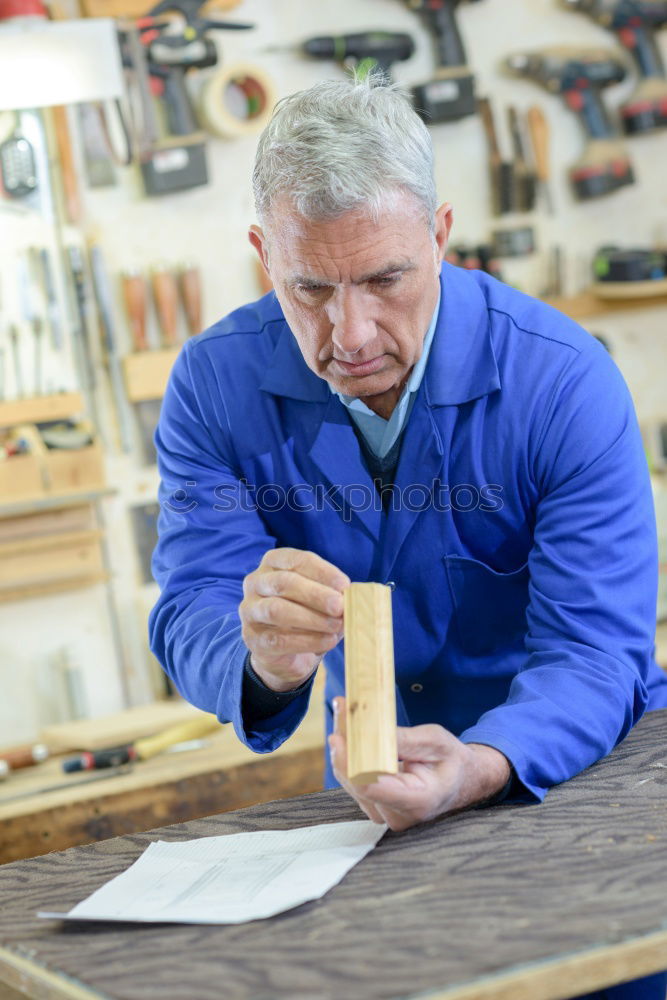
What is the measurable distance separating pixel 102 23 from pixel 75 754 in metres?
1.85

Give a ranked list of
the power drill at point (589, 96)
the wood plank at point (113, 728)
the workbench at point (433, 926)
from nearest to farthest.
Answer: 1. the workbench at point (433, 926)
2. the wood plank at point (113, 728)
3. the power drill at point (589, 96)

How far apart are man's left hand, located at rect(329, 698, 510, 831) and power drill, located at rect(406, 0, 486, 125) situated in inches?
105

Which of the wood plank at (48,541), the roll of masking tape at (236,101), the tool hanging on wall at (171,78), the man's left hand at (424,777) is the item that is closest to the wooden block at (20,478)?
the wood plank at (48,541)

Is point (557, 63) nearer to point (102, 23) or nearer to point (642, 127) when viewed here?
point (642, 127)

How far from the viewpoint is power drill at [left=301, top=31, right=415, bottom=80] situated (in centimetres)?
361

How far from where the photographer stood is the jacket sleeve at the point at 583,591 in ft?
5.11

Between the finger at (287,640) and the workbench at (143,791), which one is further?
the workbench at (143,791)

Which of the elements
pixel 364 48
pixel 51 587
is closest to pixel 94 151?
pixel 364 48

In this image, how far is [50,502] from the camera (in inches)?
131

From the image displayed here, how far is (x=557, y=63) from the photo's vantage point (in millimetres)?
3812

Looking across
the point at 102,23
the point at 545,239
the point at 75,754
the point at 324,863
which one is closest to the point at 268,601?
the point at 324,863

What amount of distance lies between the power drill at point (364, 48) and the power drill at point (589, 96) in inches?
15.2

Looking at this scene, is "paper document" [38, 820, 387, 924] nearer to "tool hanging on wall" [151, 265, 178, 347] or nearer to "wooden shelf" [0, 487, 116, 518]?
"wooden shelf" [0, 487, 116, 518]

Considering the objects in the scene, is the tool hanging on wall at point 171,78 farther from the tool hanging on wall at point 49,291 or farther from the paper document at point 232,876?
the paper document at point 232,876
